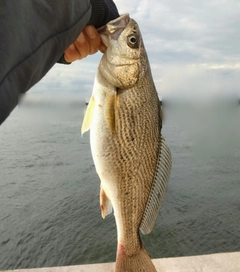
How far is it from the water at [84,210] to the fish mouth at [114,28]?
110 cm

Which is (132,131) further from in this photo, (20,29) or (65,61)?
(20,29)

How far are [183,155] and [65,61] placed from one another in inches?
605

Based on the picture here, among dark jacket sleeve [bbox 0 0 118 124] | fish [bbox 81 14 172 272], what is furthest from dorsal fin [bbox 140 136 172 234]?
dark jacket sleeve [bbox 0 0 118 124]

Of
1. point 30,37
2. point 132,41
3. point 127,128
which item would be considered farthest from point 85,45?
point 30,37

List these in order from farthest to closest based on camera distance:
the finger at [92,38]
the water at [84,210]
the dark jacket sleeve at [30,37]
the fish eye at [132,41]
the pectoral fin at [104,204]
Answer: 1. the water at [84,210]
2. the pectoral fin at [104,204]
3. the fish eye at [132,41]
4. the finger at [92,38]
5. the dark jacket sleeve at [30,37]

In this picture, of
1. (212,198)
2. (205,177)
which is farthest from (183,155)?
(212,198)

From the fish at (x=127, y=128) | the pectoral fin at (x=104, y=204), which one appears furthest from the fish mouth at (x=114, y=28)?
the pectoral fin at (x=104, y=204)

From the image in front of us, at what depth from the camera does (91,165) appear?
14.6 metres

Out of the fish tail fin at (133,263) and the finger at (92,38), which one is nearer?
the finger at (92,38)

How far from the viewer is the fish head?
211cm

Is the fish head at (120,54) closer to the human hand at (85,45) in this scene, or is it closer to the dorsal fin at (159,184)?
the human hand at (85,45)

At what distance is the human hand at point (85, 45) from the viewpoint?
2043 mm

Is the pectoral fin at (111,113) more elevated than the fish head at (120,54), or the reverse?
the fish head at (120,54)

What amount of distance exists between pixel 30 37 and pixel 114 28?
3.69 ft
